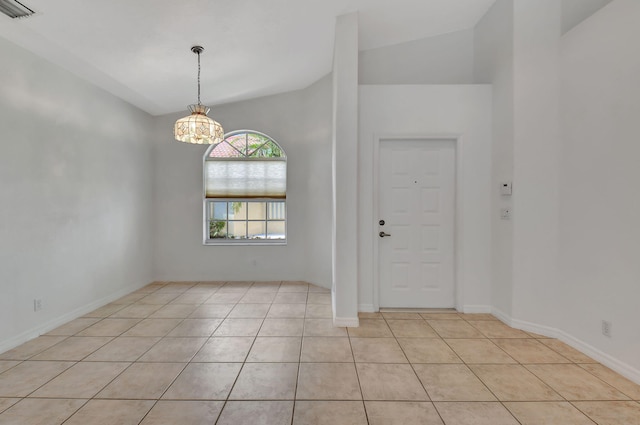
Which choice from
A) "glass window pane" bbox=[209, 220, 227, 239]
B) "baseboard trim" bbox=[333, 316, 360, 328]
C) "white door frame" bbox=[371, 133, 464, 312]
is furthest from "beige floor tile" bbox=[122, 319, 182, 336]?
"white door frame" bbox=[371, 133, 464, 312]

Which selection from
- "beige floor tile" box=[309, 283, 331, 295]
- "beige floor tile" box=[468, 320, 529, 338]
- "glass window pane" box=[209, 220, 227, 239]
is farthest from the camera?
"glass window pane" box=[209, 220, 227, 239]

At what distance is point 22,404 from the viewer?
6.35ft

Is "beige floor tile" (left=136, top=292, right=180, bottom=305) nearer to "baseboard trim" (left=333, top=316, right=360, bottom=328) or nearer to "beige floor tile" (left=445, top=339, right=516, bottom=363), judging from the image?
"baseboard trim" (left=333, top=316, right=360, bottom=328)

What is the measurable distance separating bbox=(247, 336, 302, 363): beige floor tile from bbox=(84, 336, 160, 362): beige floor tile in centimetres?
99

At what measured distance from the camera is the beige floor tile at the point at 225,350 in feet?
8.28

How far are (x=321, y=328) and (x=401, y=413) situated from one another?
4.56 ft

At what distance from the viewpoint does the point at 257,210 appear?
5.25 metres

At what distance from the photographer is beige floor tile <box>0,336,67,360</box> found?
257 centimetres

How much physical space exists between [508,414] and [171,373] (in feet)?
7.74

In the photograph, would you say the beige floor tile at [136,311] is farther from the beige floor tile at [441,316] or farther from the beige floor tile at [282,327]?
the beige floor tile at [441,316]

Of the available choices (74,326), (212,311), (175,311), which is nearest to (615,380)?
(212,311)

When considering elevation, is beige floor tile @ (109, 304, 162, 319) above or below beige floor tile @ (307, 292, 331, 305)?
below

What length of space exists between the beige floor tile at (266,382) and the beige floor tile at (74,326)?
2.09 meters

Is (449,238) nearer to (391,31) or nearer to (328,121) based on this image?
(328,121)
